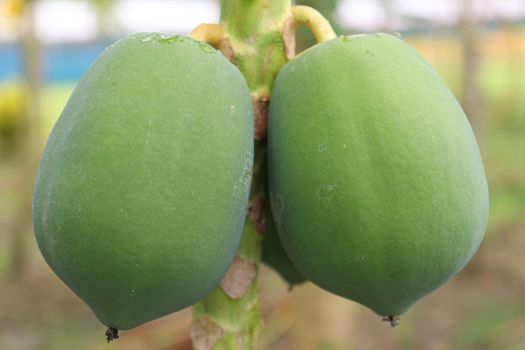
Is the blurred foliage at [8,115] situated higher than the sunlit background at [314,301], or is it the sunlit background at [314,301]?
the sunlit background at [314,301]

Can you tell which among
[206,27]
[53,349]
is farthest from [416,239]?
[53,349]

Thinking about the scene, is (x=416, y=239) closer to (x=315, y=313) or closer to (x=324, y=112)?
(x=324, y=112)

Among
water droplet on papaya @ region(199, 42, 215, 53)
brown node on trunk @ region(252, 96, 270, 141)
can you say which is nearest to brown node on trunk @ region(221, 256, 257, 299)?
brown node on trunk @ region(252, 96, 270, 141)

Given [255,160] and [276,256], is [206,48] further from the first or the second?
[276,256]

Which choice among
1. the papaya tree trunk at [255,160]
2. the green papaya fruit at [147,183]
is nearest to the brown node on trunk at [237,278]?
the papaya tree trunk at [255,160]

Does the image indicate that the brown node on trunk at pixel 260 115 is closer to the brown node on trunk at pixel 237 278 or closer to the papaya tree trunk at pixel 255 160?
the papaya tree trunk at pixel 255 160

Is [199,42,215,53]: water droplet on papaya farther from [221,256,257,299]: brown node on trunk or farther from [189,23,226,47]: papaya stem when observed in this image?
[221,256,257,299]: brown node on trunk

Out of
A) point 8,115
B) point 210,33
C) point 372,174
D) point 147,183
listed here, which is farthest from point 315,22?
point 8,115
